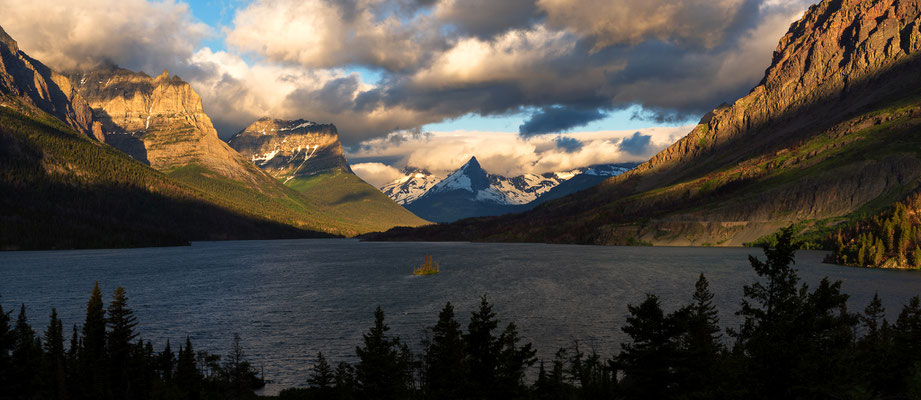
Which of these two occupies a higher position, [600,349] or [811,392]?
[811,392]

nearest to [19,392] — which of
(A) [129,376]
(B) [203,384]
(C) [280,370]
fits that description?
(A) [129,376]

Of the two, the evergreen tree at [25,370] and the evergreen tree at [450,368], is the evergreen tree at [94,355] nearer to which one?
the evergreen tree at [25,370]

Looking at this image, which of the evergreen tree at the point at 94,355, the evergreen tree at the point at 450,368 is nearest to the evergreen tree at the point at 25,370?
the evergreen tree at the point at 94,355

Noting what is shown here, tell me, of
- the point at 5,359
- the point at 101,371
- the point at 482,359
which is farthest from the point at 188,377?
the point at 482,359

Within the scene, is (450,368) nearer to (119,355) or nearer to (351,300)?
(119,355)

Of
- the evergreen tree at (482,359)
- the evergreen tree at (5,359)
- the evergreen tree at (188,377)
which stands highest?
the evergreen tree at (482,359)

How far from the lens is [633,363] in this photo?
4322cm

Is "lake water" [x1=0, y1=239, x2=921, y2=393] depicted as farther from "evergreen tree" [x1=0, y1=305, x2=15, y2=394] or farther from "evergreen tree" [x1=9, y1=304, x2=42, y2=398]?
"evergreen tree" [x1=0, y1=305, x2=15, y2=394]

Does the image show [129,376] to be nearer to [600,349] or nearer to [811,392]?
[600,349]

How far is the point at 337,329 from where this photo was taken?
319 ft

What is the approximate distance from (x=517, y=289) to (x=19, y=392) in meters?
109

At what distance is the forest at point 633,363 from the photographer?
25.5 meters

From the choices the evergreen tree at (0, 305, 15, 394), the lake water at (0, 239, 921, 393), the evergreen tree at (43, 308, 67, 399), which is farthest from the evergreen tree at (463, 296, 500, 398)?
the evergreen tree at (0, 305, 15, 394)

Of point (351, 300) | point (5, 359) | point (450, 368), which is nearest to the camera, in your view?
point (450, 368)
